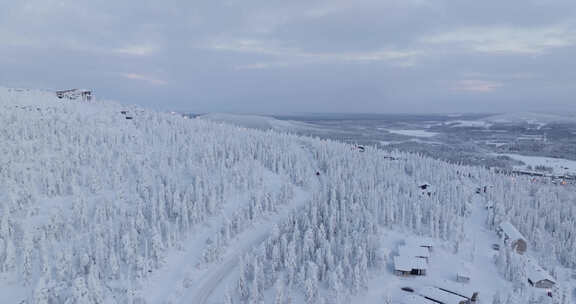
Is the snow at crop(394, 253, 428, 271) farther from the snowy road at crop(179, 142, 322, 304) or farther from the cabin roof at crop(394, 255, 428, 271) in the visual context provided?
the snowy road at crop(179, 142, 322, 304)

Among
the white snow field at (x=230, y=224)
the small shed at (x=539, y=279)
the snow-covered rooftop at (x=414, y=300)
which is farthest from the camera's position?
the small shed at (x=539, y=279)

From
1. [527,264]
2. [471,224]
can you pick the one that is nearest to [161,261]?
[527,264]

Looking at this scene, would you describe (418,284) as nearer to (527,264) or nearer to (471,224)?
(527,264)

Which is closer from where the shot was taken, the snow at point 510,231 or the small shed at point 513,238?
the small shed at point 513,238

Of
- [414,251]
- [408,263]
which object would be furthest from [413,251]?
[408,263]

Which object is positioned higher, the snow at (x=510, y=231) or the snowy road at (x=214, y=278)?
the snow at (x=510, y=231)

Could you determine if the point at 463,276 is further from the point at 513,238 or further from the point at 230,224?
the point at 230,224

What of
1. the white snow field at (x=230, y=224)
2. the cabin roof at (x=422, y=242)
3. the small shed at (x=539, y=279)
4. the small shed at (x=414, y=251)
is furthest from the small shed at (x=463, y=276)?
the small shed at (x=539, y=279)

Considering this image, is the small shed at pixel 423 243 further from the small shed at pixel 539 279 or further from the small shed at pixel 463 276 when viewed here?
the small shed at pixel 539 279
